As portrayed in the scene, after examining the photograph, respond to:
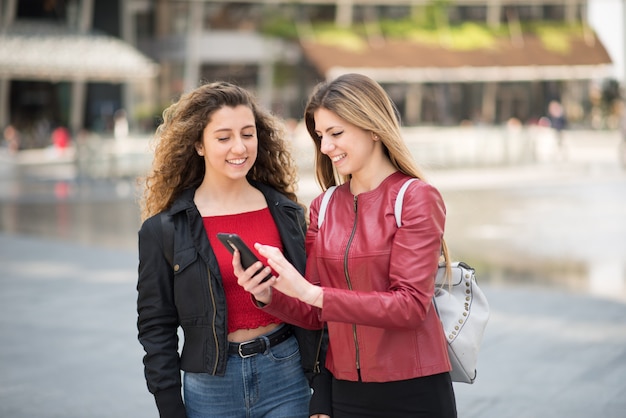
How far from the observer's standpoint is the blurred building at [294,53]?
38938 mm

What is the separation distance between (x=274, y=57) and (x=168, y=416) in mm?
39466

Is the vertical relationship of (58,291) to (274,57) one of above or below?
below

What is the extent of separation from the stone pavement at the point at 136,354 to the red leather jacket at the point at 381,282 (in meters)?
2.85

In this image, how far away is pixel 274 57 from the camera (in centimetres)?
4169

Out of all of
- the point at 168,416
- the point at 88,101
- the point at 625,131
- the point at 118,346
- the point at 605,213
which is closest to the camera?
the point at 168,416

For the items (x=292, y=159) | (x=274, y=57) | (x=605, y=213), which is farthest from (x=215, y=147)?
(x=274, y=57)

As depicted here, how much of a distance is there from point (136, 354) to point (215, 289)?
421cm

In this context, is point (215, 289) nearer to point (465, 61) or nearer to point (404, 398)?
point (404, 398)

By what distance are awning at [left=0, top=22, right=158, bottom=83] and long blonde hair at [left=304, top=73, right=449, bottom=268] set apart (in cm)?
3304

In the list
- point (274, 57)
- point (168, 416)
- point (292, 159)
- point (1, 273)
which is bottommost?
point (1, 273)

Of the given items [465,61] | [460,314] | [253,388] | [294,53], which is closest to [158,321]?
[253,388]

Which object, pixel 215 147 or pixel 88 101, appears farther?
pixel 88 101

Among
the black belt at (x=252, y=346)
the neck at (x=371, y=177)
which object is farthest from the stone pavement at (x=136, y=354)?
the neck at (x=371, y=177)

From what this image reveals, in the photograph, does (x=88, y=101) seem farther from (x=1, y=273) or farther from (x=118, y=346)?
(x=118, y=346)
